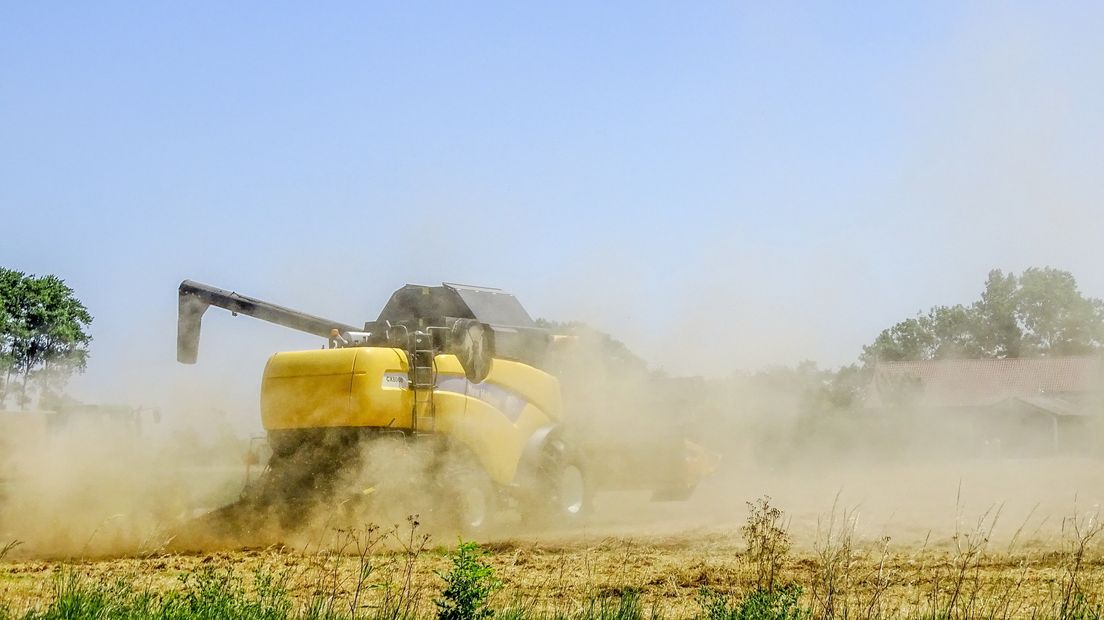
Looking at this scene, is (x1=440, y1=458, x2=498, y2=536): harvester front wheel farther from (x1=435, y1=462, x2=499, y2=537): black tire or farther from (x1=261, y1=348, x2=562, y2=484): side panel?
(x1=261, y1=348, x2=562, y2=484): side panel

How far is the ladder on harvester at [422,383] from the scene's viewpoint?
43.6 feet

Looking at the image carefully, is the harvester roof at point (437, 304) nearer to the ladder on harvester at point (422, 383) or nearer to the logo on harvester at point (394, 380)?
the ladder on harvester at point (422, 383)

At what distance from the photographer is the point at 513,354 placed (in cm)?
1511

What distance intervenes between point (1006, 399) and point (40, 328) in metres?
51.5

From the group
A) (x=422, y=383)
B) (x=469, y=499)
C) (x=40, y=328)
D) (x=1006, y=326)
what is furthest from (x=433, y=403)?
(x=1006, y=326)

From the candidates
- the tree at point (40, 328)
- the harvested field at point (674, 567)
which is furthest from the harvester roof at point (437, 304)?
the tree at point (40, 328)

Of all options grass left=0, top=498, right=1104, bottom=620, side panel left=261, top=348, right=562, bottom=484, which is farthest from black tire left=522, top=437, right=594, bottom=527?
grass left=0, top=498, right=1104, bottom=620

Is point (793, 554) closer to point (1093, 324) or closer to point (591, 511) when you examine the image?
point (591, 511)

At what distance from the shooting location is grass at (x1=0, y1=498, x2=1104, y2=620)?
7.20 meters

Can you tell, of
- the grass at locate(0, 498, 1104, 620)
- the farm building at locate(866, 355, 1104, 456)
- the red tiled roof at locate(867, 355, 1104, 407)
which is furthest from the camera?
the red tiled roof at locate(867, 355, 1104, 407)

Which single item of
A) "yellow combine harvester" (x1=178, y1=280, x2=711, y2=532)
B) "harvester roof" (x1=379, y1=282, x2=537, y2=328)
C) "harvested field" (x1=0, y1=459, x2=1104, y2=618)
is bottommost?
"harvested field" (x1=0, y1=459, x2=1104, y2=618)

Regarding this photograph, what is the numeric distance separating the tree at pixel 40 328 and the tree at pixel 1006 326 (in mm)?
51675

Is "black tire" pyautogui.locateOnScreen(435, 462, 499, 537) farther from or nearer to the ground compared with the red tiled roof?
nearer to the ground

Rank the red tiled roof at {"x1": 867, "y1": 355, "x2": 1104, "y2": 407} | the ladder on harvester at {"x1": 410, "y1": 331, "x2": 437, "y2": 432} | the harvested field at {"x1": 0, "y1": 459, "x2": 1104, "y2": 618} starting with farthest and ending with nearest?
the red tiled roof at {"x1": 867, "y1": 355, "x2": 1104, "y2": 407}, the ladder on harvester at {"x1": 410, "y1": 331, "x2": 437, "y2": 432}, the harvested field at {"x1": 0, "y1": 459, "x2": 1104, "y2": 618}
